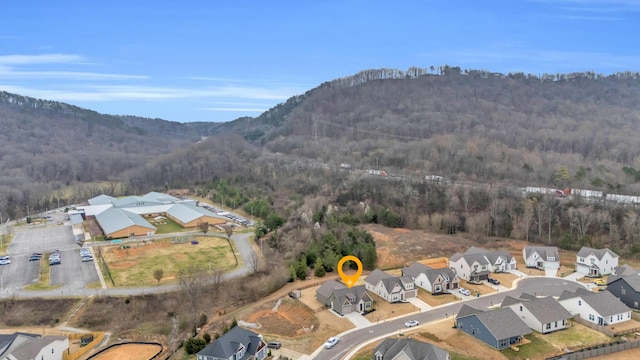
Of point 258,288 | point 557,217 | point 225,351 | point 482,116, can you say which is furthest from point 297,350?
point 482,116

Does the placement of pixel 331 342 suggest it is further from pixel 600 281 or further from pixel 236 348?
pixel 600 281

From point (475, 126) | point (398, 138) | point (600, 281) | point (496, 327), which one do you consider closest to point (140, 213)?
point (496, 327)

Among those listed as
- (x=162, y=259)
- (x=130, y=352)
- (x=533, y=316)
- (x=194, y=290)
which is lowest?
(x=130, y=352)

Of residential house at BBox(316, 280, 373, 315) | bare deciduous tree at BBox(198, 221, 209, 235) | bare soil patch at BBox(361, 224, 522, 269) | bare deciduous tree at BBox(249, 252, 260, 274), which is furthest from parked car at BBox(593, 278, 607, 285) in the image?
bare deciduous tree at BBox(198, 221, 209, 235)

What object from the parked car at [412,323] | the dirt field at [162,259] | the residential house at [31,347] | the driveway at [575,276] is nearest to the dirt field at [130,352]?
the residential house at [31,347]

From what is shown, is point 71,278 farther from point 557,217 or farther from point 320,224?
point 557,217

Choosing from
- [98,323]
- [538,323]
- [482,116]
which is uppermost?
[482,116]
